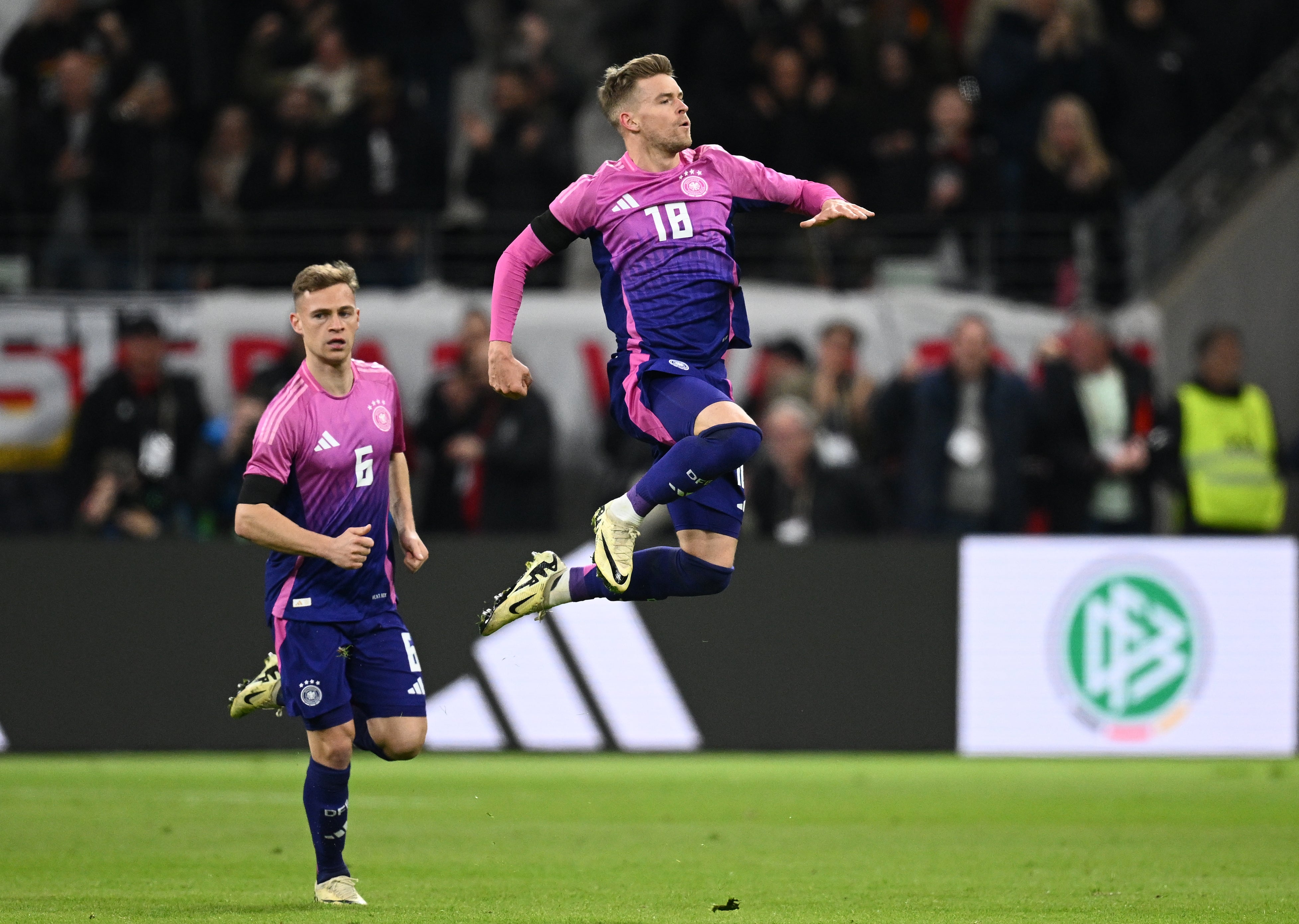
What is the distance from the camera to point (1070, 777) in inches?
501

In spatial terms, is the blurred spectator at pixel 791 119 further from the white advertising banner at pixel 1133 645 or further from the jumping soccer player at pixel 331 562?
the jumping soccer player at pixel 331 562

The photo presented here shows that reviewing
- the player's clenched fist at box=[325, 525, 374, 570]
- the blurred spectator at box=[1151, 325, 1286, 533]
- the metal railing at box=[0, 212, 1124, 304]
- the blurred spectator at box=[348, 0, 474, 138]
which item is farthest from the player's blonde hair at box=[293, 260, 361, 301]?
the blurred spectator at box=[348, 0, 474, 138]

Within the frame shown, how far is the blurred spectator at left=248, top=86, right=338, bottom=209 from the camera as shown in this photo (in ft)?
52.0

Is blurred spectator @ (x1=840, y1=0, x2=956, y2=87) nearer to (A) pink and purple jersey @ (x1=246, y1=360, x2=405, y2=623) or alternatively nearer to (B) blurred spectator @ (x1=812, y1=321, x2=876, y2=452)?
(B) blurred spectator @ (x1=812, y1=321, x2=876, y2=452)

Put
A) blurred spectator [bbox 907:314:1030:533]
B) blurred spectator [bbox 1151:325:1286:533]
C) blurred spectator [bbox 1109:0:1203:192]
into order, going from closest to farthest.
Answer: blurred spectator [bbox 907:314:1030:533]
blurred spectator [bbox 1151:325:1286:533]
blurred spectator [bbox 1109:0:1203:192]

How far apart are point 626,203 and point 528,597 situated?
1.58m

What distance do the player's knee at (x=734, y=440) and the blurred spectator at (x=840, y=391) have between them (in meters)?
6.31

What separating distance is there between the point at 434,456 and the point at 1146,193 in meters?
6.68

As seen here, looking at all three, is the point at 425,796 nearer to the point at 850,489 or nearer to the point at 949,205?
the point at 850,489

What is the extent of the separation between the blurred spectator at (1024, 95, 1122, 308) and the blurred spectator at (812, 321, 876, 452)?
108 inches

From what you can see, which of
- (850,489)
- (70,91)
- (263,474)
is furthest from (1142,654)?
(70,91)

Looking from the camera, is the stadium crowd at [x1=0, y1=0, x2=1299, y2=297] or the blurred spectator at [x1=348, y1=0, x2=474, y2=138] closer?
the stadium crowd at [x1=0, y1=0, x2=1299, y2=297]

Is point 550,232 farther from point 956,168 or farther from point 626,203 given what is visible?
point 956,168

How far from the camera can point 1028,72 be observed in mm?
16719
